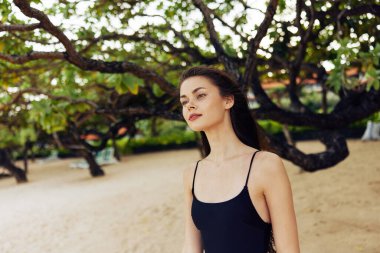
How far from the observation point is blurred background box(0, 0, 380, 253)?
4984 millimetres

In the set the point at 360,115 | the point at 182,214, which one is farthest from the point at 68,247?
the point at 360,115

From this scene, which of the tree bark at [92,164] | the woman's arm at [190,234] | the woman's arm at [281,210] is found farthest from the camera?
the tree bark at [92,164]

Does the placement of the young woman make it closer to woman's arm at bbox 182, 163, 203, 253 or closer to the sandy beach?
woman's arm at bbox 182, 163, 203, 253

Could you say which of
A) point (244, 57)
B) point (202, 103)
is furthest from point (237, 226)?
point (244, 57)

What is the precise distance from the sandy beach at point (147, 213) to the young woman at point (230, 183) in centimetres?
417

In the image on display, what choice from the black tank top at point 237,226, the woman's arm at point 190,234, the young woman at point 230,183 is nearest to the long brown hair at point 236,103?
the young woman at point 230,183

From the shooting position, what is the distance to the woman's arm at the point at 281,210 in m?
1.83

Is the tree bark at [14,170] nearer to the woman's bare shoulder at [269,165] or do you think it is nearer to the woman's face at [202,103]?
the woman's face at [202,103]

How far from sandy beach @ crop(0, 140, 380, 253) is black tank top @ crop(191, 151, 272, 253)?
4.21m

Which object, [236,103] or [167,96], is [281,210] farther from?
[167,96]

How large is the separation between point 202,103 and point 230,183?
17.7 inches

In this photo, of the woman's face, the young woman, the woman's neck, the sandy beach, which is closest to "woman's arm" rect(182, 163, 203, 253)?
the young woman

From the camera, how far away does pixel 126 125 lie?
910 centimetres

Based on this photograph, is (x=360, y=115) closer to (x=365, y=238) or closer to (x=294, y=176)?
(x=365, y=238)
